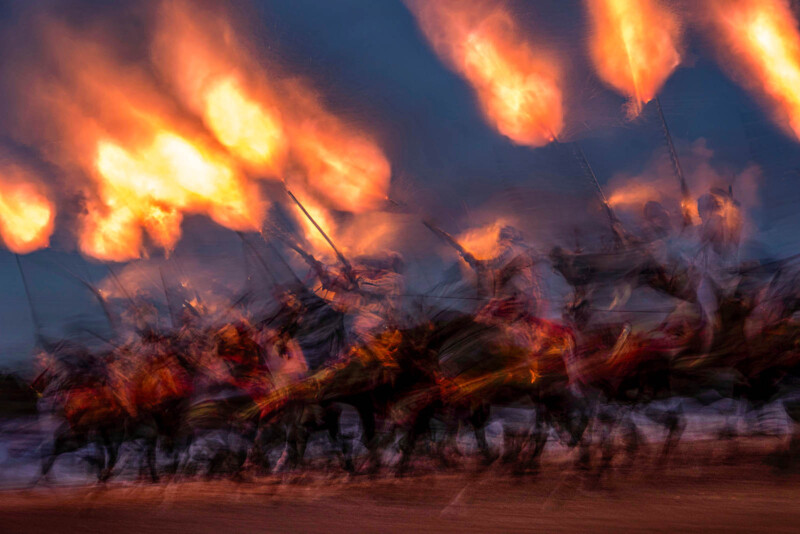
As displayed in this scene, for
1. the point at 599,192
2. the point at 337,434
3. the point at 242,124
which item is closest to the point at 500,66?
the point at 599,192

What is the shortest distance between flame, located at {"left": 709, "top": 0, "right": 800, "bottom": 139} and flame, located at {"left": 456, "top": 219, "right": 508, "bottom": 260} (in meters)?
1.46

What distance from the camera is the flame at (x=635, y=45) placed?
3.53 metres

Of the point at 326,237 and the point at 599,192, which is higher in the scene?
the point at 599,192

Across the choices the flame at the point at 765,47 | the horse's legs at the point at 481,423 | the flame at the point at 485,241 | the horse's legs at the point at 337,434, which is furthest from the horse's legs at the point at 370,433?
the flame at the point at 765,47

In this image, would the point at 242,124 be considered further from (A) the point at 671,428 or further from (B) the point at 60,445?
(A) the point at 671,428

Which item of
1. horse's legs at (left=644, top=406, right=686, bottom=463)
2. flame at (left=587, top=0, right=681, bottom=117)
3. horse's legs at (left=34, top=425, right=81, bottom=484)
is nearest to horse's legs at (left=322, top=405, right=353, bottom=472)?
horse's legs at (left=34, top=425, right=81, bottom=484)

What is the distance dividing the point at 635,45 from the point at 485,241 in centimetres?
131

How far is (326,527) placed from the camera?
3.56 m

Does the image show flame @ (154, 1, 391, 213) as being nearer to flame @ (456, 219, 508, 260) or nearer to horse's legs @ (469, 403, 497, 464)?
flame @ (456, 219, 508, 260)

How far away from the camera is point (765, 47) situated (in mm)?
3445

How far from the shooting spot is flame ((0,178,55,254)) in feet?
13.8

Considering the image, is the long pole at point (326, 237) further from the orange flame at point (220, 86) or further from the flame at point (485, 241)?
the flame at point (485, 241)

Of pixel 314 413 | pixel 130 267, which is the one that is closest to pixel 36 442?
pixel 130 267

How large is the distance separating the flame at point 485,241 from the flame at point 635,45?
94 cm
